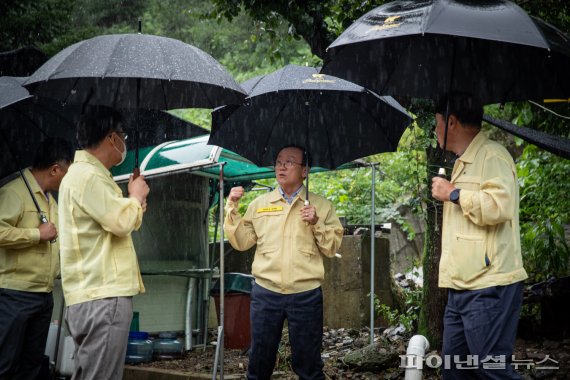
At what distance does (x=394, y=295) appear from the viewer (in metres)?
10.2

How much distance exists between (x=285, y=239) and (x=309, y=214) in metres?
0.27

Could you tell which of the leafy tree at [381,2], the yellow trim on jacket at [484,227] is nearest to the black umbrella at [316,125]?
the leafy tree at [381,2]

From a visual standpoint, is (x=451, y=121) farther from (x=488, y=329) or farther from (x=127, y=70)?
(x=127, y=70)

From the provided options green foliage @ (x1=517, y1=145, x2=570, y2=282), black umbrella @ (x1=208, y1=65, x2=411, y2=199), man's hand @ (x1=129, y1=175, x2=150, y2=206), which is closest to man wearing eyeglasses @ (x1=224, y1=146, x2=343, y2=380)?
black umbrella @ (x1=208, y1=65, x2=411, y2=199)

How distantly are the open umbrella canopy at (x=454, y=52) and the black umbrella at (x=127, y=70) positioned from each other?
2.71 feet

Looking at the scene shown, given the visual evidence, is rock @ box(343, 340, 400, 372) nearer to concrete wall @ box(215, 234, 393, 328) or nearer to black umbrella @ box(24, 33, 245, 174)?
concrete wall @ box(215, 234, 393, 328)

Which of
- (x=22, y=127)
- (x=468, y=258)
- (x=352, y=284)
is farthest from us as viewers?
(x=352, y=284)

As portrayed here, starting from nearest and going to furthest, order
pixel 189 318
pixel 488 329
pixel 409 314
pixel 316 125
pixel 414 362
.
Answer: pixel 488 329, pixel 414 362, pixel 316 125, pixel 409 314, pixel 189 318

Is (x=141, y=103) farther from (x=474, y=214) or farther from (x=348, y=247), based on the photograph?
(x=348, y=247)

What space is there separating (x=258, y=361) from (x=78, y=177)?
1938 millimetres

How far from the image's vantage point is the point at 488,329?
13.2 ft

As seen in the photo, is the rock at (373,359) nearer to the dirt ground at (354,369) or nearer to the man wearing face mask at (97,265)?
the dirt ground at (354,369)

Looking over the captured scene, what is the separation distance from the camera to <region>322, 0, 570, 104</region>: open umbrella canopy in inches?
156

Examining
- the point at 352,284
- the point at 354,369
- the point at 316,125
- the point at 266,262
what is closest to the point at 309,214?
the point at 266,262
